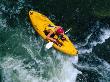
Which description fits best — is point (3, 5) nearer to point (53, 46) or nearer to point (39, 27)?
point (39, 27)

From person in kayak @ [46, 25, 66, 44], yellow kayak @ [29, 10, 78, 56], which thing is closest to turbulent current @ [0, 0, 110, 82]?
yellow kayak @ [29, 10, 78, 56]

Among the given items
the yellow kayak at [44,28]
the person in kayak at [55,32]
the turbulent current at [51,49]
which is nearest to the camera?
the turbulent current at [51,49]

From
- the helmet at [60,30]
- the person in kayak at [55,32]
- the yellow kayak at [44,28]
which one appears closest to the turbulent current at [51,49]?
the yellow kayak at [44,28]

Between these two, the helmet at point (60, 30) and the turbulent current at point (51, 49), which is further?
the helmet at point (60, 30)

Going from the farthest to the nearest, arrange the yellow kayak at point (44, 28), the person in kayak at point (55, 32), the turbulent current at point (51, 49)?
the yellow kayak at point (44, 28), the person in kayak at point (55, 32), the turbulent current at point (51, 49)

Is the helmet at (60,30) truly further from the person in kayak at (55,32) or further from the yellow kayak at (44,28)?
the yellow kayak at (44,28)

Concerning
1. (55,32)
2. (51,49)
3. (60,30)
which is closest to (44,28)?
(55,32)

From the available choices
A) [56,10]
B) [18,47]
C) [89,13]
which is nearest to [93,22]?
Result: [89,13]

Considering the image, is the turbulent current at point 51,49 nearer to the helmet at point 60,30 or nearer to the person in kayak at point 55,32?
the person in kayak at point 55,32

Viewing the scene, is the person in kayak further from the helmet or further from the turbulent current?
the turbulent current
